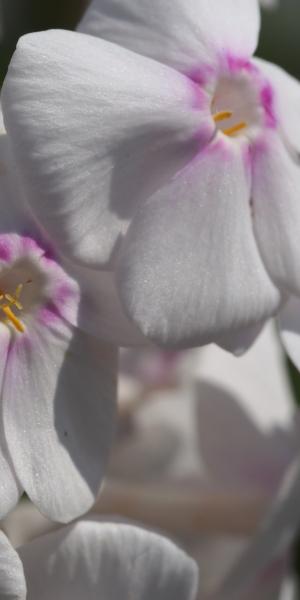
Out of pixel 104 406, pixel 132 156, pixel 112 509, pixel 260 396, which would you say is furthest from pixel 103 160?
pixel 260 396

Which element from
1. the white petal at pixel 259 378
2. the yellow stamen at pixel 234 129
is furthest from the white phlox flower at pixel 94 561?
the white petal at pixel 259 378

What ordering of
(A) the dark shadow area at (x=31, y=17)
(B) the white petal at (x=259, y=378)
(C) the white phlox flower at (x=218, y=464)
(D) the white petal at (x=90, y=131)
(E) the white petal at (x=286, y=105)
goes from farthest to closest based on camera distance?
(A) the dark shadow area at (x=31, y=17), (B) the white petal at (x=259, y=378), (C) the white phlox flower at (x=218, y=464), (E) the white petal at (x=286, y=105), (D) the white petal at (x=90, y=131)

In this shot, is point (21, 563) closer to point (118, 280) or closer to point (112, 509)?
point (118, 280)

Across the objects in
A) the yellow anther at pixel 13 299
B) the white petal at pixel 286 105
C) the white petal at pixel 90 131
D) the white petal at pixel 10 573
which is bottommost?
the white petal at pixel 10 573

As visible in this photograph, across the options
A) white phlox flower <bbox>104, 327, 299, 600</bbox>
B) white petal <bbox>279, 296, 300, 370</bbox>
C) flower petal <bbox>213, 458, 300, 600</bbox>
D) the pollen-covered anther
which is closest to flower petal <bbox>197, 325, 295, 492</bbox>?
white phlox flower <bbox>104, 327, 299, 600</bbox>

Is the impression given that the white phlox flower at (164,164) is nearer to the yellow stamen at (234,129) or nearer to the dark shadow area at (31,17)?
the yellow stamen at (234,129)

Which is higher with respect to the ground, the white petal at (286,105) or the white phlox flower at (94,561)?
the white petal at (286,105)
